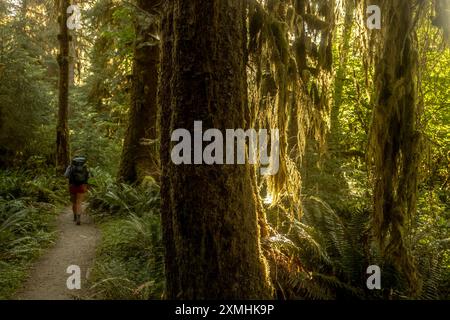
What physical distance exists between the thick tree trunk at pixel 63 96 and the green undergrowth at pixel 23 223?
958mm

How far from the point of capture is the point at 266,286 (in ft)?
13.8

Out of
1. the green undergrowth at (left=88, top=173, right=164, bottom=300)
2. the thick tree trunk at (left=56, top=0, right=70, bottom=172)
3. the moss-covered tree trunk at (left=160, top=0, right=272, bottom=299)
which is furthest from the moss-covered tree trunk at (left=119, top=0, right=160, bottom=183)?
the moss-covered tree trunk at (left=160, top=0, right=272, bottom=299)

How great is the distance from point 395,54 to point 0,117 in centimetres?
1620

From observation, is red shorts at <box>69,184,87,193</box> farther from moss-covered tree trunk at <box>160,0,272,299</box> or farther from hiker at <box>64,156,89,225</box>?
moss-covered tree trunk at <box>160,0,272,299</box>

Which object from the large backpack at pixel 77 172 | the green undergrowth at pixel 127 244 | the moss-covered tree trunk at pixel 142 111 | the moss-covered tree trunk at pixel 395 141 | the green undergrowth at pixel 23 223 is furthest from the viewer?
the moss-covered tree trunk at pixel 142 111

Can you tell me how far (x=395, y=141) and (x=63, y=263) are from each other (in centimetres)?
628

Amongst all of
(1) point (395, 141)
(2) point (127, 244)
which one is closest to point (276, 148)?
(1) point (395, 141)

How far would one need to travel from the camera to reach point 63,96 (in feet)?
50.4

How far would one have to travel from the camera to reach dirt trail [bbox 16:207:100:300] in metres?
6.40

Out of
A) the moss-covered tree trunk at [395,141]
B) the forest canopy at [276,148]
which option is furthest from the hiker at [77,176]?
the moss-covered tree trunk at [395,141]

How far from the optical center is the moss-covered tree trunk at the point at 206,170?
3.74m

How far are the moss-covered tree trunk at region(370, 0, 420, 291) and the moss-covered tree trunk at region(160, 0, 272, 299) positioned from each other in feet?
4.47

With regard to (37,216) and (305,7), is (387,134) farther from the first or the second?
(37,216)

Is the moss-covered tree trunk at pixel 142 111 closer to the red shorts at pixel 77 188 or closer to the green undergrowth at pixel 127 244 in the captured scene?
the green undergrowth at pixel 127 244
